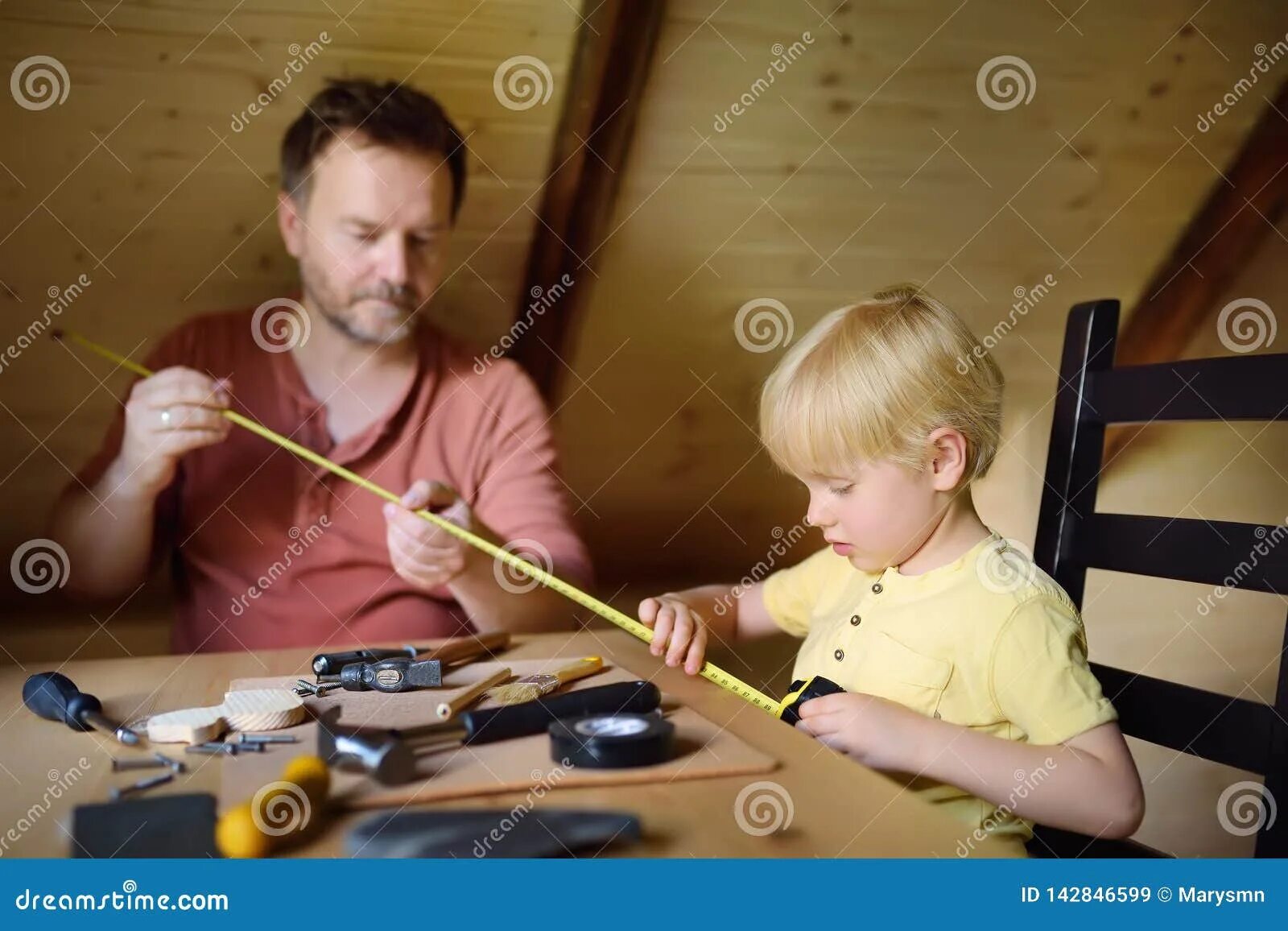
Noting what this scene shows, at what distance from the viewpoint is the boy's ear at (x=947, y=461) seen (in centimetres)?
99

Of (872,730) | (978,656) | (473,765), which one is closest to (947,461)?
(978,656)

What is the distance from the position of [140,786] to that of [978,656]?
0.66m

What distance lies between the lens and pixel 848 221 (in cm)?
174

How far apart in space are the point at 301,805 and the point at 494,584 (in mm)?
1055

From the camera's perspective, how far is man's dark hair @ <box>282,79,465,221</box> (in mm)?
1578

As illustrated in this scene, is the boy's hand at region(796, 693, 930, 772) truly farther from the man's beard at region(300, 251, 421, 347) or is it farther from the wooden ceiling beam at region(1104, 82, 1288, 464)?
the wooden ceiling beam at region(1104, 82, 1288, 464)

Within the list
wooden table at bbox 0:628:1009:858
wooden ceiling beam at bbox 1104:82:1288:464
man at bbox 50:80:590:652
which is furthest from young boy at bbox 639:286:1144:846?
wooden ceiling beam at bbox 1104:82:1288:464

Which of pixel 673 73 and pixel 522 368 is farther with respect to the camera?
pixel 522 368

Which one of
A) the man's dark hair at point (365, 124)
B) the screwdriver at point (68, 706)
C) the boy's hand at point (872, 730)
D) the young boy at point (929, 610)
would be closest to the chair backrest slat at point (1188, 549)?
the young boy at point (929, 610)

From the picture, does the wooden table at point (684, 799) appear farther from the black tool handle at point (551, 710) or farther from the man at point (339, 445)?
the man at point (339, 445)

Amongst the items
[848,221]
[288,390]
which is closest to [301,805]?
[288,390]

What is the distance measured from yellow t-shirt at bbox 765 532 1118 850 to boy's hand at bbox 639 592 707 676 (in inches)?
4.6

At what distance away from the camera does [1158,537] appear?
0.96 m
